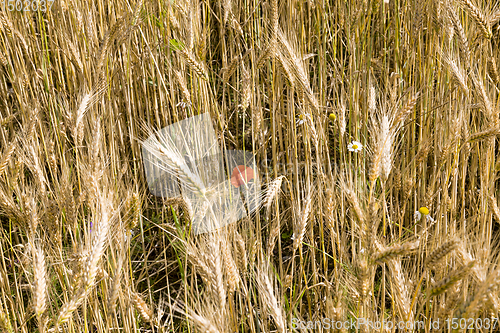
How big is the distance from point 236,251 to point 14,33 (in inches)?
49.9

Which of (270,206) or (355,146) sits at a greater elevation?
(355,146)

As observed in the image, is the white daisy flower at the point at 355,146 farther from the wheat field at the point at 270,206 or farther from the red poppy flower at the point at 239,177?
the red poppy flower at the point at 239,177

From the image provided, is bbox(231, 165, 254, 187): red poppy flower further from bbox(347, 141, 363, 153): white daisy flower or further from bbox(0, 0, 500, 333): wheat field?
bbox(347, 141, 363, 153): white daisy flower

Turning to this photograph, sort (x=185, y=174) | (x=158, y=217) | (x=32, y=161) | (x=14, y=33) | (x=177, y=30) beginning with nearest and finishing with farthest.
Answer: (x=185, y=174) → (x=32, y=161) → (x=177, y=30) → (x=14, y=33) → (x=158, y=217)

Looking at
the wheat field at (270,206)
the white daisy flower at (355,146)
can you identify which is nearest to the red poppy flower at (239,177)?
the wheat field at (270,206)

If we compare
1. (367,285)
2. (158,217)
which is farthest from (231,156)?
(367,285)

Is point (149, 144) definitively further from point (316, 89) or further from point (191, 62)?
point (316, 89)

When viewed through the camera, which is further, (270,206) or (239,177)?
(239,177)

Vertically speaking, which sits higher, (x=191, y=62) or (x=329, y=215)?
(x=191, y=62)

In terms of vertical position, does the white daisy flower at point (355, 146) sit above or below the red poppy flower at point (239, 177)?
above

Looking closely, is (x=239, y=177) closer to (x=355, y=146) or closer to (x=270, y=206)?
(x=270, y=206)

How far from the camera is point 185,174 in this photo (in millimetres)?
831

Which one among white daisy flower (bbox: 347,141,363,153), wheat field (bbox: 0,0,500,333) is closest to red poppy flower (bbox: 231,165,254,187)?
wheat field (bbox: 0,0,500,333)

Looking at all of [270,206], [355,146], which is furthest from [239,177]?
[355,146]
